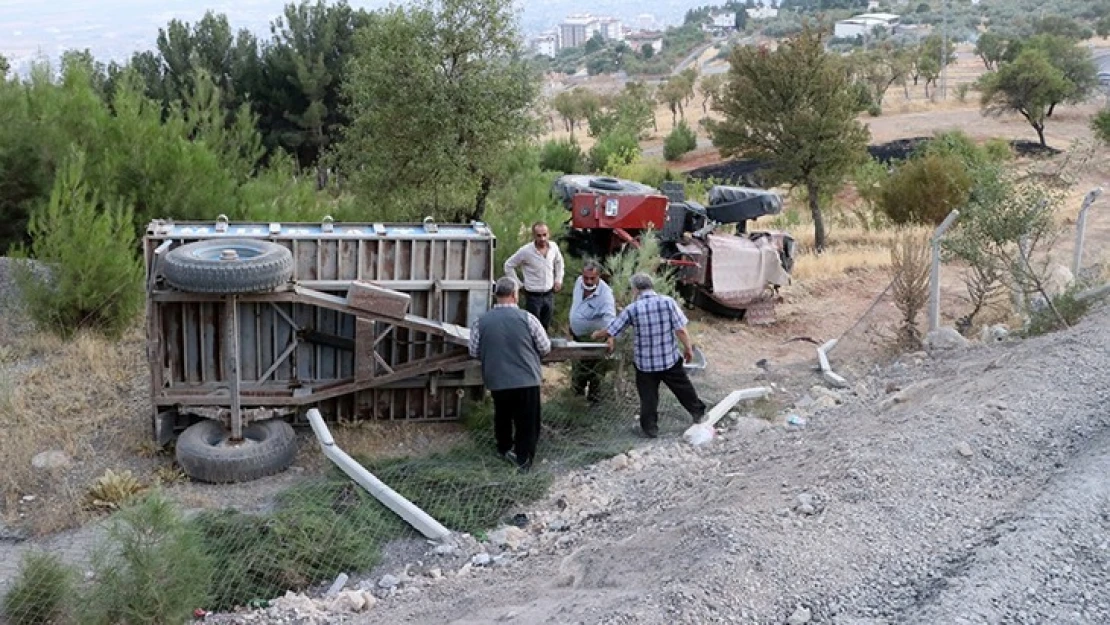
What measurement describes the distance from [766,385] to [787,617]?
539 cm

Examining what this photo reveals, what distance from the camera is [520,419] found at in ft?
26.9

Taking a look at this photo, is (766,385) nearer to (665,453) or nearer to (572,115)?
(665,453)

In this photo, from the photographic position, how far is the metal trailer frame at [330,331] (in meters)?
8.67

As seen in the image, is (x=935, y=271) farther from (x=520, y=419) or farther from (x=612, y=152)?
(x=612, y=152)

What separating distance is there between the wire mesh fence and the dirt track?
1.57ft

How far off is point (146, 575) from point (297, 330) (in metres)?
3.79

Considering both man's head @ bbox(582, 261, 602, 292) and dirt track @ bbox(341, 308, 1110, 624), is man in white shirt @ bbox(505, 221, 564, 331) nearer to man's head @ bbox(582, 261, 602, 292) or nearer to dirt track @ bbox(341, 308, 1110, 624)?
man's head @ bbox(582, 261, 602, 292)

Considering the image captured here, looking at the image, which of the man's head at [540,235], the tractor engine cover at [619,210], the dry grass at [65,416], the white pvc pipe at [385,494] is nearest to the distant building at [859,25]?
the tractor engine cover at [619,210]

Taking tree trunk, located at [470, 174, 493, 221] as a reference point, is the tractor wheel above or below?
below

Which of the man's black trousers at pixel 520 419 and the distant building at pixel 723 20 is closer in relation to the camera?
the man's black trousers at pixel 520 419

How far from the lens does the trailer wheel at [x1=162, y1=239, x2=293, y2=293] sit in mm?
8141

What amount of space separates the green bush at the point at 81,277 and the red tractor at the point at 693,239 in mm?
4835

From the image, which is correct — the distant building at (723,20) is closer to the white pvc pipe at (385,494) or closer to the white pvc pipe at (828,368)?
the white pvc pipe at (828,368)

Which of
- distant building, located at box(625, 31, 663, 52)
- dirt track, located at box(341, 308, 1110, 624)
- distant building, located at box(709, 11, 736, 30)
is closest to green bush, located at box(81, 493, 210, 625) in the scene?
dirt track, located at box(341, 308, 1110, 624)
